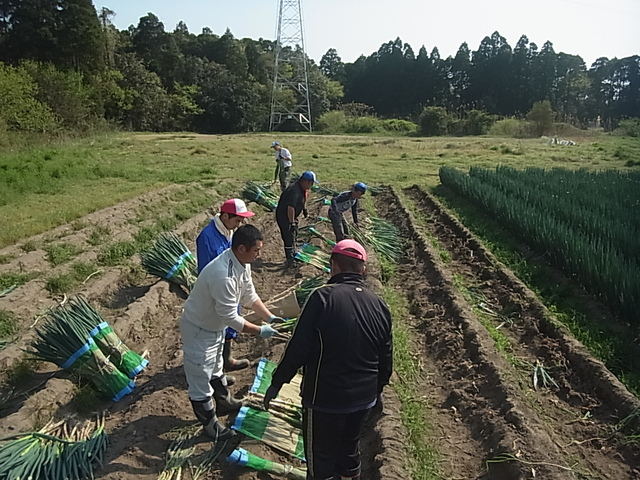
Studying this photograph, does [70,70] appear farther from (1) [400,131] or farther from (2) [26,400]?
(2) [26,400]

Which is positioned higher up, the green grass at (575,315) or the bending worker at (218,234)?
the bending worker at (218,234)

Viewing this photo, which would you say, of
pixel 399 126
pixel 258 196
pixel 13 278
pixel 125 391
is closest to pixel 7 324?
pixel 13 278

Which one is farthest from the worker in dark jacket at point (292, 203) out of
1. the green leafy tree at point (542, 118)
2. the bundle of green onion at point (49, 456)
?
the green leafy tree at point (542, 118)

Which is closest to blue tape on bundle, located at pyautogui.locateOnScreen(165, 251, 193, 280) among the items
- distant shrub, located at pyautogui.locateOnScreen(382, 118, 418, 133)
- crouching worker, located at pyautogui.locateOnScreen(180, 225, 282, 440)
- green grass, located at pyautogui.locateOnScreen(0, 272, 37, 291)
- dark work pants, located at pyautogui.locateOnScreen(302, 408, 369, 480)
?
green grass, located at pyautogui.locateOnScreen(0, 272, 37, 291)

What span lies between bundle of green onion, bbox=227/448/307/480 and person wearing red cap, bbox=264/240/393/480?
1.76ft

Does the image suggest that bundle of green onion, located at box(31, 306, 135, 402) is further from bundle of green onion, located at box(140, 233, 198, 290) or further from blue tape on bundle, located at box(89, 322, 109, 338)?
bundle of green onion, located at box(140, 233, 198, 290)

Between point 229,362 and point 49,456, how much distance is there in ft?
5.36

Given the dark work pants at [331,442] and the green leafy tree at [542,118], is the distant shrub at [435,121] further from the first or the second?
the dark work pants at [331,442]

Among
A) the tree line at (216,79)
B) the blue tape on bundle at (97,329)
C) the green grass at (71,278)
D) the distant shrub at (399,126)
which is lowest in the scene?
the green grass at (71,278)

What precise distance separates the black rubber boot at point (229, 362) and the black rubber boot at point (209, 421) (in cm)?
86

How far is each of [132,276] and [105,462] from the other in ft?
12.5

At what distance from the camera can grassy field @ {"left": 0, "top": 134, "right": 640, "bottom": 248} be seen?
10035 millimetres

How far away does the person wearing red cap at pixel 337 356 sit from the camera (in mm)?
2482

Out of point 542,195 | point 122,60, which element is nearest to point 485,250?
point 542,195
